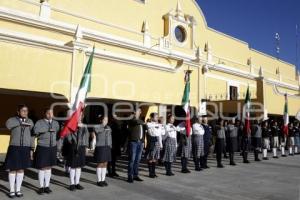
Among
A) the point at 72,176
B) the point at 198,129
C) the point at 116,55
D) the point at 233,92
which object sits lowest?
the point at 72,176

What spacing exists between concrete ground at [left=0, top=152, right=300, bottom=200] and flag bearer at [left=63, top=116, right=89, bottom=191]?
0.94 feet

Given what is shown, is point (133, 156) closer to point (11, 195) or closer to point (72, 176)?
point (72, 176)

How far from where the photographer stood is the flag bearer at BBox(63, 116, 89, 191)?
22.6 ft

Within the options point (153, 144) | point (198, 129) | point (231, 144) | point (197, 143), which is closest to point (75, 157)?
point (153, 144)

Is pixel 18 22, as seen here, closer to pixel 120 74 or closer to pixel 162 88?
pixel 120 74


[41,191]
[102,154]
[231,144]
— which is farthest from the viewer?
[231,144]

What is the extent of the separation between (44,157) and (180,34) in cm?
1548

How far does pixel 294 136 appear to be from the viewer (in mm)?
16312

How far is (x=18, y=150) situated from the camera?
634 centimetres

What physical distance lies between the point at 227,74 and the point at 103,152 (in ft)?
54.9

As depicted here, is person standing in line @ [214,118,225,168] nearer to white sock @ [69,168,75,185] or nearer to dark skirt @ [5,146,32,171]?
white sock @ [69,168,75,185]

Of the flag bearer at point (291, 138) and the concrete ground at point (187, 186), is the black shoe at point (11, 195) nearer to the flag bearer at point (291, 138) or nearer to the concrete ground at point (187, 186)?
the concrete ground at point (187, 186)

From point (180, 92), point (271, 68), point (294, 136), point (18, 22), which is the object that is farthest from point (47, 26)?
point (271, 68)

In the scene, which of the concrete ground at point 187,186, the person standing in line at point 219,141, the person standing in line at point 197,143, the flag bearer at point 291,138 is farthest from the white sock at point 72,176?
the flag bearer at point 291,138
